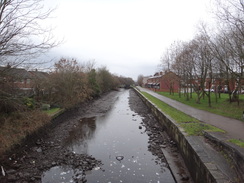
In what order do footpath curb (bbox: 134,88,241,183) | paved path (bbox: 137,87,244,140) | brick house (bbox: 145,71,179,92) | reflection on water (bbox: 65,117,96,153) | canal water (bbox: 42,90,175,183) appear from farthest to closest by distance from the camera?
1. brick house (bbox: 145,71,179,92)
2. reflection on water (bbox: 65,117,96,153)
3. paved path (bbox: 137,87,244,140)
4. canal water (bbox: 42,90,175,183)
5. footpath curb (bbox: 134,88,241,183)

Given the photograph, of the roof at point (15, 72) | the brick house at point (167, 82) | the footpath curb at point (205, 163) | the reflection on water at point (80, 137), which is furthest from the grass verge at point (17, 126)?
the brick house at point (167, 82)

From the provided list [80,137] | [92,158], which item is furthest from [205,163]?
[80,137]

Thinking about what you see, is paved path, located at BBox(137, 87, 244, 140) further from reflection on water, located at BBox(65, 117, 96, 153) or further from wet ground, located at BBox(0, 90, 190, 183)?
reflection on water, located at BBox(65, 117, 96, 153)

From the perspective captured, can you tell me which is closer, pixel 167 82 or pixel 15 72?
pixel 15 72

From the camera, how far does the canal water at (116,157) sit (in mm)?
5355

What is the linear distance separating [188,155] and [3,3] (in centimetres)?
804

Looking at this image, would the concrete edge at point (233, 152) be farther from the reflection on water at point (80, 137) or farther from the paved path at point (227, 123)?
the reflection on water at point (80, 137)

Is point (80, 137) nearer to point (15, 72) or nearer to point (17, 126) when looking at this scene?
point (17, 126)

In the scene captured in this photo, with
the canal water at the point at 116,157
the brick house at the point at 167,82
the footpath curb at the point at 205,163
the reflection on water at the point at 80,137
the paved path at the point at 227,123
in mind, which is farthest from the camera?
the brick house at the point at 167,82

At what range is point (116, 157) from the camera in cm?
680

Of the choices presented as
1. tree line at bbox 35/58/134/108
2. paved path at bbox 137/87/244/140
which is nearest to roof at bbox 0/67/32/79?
tree line at bbox 35/58/134/108

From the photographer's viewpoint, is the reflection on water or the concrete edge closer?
the concrete edge

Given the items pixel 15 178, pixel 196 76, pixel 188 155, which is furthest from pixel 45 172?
pixel 196 76

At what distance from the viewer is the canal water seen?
5.36 m
